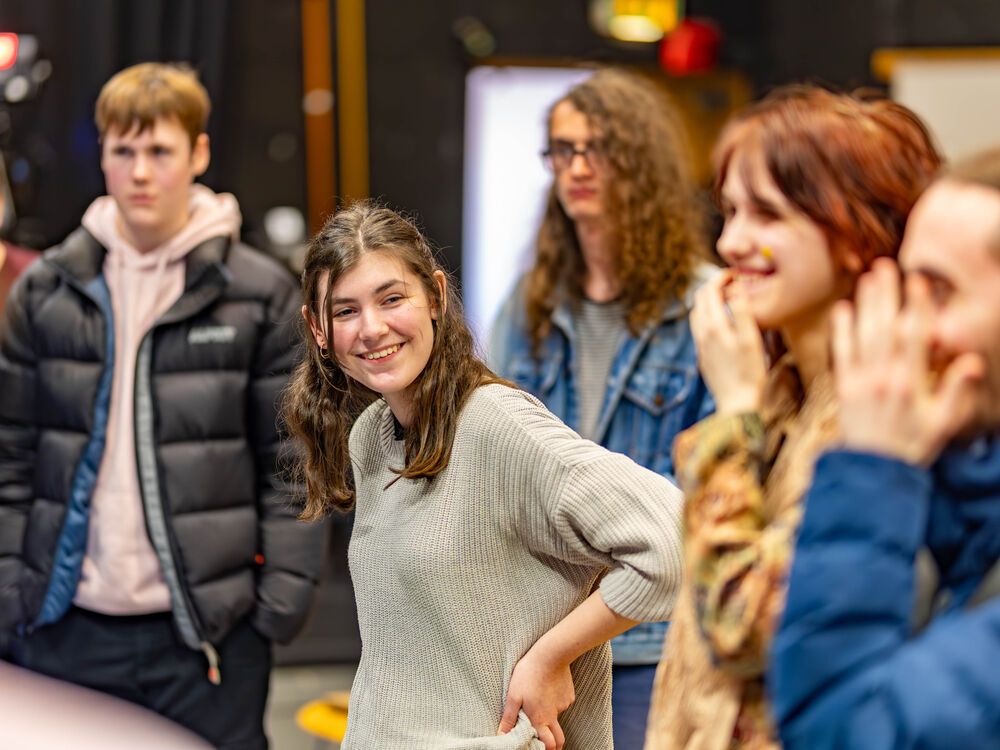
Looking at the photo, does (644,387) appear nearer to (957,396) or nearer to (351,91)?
(957,396)

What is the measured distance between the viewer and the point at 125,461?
9.98ft

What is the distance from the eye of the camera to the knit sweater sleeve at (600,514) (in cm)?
188

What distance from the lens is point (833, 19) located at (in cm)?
610

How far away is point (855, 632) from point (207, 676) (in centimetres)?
221

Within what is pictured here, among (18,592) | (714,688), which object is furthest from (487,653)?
(18,592)

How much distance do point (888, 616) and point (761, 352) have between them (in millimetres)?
356

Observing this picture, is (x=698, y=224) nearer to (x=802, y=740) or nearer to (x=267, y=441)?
(x=267, y=441)

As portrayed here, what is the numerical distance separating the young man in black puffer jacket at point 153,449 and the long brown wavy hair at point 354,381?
0.80 metres

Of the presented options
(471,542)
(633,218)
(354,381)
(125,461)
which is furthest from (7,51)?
(471,542)

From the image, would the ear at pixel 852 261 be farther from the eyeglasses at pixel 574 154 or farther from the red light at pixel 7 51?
the red light at pixel 7 51

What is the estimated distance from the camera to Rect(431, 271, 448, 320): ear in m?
2.11

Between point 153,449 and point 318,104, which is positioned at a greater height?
point 318,104

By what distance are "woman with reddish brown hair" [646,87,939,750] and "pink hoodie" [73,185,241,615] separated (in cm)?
179

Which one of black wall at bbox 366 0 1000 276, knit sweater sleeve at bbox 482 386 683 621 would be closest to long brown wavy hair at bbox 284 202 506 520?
knit sweater sleeve at bbox 482 386 683 621
